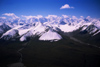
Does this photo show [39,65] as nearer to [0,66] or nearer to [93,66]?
[0,66]

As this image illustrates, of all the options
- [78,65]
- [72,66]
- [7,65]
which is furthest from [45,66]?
[7,65]

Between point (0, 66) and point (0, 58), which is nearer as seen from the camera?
point (0, 66)

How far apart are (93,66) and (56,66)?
48.4 m

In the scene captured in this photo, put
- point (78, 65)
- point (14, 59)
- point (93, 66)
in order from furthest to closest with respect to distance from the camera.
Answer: point (14, 59)
point (78, 65)
point (93, 66)

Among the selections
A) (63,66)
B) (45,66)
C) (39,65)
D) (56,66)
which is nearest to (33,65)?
(39,65)

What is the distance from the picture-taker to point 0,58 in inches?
7215

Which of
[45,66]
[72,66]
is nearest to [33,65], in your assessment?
[45,66]

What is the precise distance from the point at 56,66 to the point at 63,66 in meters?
9.65

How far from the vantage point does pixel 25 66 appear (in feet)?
482

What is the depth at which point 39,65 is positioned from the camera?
15050cm

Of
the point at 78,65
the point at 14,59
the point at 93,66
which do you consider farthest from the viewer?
the point at 14,59

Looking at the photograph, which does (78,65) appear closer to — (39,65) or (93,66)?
(93,66)

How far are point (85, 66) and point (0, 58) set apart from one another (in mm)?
138812

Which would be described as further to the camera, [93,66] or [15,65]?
[15,65]
